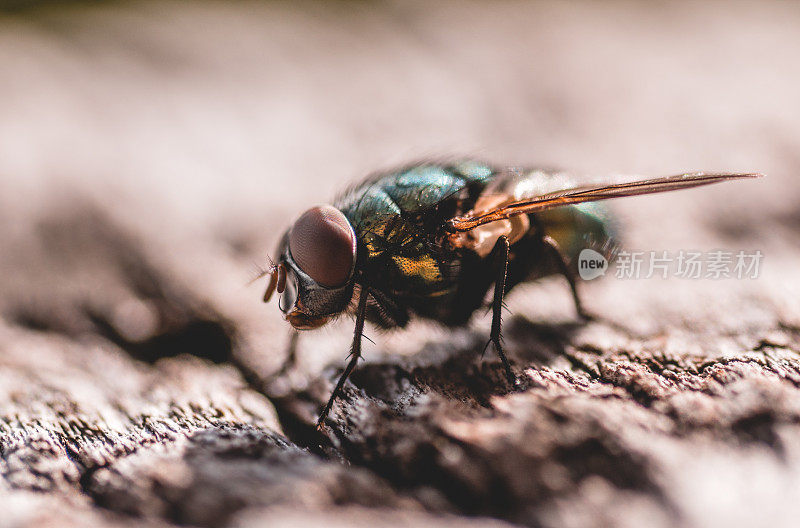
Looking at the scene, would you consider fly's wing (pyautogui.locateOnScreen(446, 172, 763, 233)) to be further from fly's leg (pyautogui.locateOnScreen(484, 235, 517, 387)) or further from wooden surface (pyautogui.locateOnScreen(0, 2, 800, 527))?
wooden surface (pyautogui.locateOnScreen(0, 2, 800, 527))

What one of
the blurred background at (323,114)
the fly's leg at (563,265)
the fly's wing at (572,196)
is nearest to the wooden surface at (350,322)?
the blurred background at (323,114)

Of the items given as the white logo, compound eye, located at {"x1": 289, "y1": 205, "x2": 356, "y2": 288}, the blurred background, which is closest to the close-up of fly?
compound eye, located at {"x1": 289, "y1": 205, "x2": 356, "y2": 288}

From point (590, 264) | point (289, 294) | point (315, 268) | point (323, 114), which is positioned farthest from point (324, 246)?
point (323, 114)

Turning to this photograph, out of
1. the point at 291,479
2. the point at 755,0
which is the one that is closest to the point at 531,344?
the point at 291,479

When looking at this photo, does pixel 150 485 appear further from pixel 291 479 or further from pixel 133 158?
pixel 133 158

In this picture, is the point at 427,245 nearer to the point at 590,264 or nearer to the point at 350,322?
the point at 350,322
